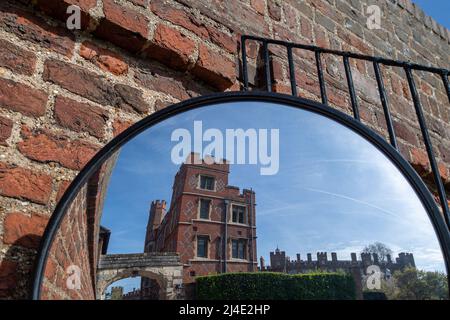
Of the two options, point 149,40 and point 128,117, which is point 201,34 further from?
point 128,117

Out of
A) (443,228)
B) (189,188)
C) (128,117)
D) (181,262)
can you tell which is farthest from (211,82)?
(443,228)

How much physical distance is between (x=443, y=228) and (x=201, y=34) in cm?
99

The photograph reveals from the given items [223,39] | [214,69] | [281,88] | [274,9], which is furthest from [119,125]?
[274,9]

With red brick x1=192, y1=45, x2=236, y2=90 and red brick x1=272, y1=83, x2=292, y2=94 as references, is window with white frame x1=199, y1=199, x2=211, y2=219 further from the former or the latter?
red brick x1=272, y1=83, x2=292, y2=94

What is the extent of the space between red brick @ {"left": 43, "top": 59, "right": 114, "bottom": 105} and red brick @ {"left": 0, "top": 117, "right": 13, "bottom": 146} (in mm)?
160

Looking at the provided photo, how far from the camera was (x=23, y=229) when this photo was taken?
83 cm

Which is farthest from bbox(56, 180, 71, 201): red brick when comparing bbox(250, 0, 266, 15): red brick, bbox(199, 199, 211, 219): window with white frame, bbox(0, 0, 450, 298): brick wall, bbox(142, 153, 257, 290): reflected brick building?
bbox(250, 0, 266, 15): red brick

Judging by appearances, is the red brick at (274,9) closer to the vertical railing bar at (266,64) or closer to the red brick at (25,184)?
the vertical railing bar at (266,64)

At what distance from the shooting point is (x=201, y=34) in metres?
1.35

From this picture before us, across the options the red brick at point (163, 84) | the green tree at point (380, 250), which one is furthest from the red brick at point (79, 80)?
the green tree at point (380, 250)

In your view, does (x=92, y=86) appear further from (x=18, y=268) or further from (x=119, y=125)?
(x=18, y=268)

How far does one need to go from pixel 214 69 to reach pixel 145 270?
77 centimetres

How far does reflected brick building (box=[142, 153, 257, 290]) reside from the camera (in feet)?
2.67
